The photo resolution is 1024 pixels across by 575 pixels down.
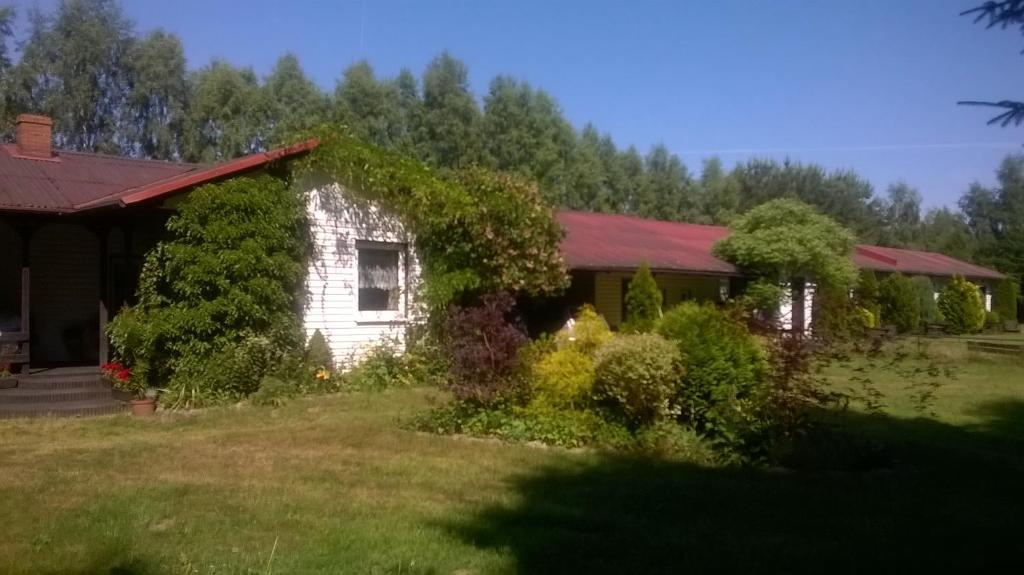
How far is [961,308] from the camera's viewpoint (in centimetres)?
3509

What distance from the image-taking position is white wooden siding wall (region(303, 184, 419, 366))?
52.1ft

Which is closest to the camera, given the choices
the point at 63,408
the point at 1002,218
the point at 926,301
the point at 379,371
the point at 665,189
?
the point at 63,408

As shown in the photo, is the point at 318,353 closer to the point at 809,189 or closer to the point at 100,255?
the point at 100,255

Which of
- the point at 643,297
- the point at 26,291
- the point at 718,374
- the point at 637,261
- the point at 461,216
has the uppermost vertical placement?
the point at 461,216

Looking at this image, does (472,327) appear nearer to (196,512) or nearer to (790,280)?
(196,512)

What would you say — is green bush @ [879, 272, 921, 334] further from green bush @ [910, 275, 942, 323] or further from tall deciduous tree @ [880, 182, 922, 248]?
tall deciduous tree @ [880, 182, 922, 248]

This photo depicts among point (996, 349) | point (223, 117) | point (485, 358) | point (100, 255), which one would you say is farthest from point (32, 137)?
point (223, 117)

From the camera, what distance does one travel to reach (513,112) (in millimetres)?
40906

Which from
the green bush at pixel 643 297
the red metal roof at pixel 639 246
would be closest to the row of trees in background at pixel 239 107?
the red metal roof at pixel 639 246

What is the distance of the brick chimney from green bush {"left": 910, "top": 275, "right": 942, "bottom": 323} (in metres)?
27.9

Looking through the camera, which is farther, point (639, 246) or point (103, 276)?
point (639, 246)

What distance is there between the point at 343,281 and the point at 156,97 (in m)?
27.5

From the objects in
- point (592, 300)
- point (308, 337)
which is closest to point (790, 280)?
point (592, 300)

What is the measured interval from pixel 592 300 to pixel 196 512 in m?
15.8
